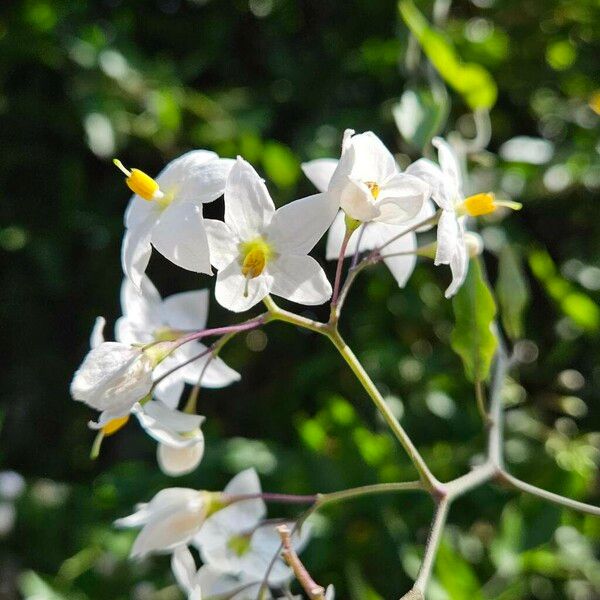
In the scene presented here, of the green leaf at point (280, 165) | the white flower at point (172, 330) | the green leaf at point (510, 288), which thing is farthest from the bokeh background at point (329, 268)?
Answer: the white flower at point (172, 330)

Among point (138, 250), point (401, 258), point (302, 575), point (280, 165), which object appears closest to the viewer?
point (302, 575)

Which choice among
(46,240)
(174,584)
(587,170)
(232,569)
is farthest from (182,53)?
(232,569)

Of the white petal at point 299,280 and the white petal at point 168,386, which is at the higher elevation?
the white petal at point 299,280

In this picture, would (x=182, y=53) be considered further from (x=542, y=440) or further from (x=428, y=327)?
(x=542, y=440)

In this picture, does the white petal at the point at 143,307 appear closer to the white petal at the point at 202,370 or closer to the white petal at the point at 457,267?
the white petal at the point at 202,370

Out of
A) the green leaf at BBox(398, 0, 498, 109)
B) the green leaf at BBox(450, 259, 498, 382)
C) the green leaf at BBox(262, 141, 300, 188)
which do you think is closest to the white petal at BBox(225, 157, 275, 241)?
the green leaf at BBox(450, 259, 498, 382)

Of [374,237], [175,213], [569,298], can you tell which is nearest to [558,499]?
[374,237]

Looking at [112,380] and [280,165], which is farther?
[280,165]

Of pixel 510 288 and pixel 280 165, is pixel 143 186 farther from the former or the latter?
pixel 280 165
